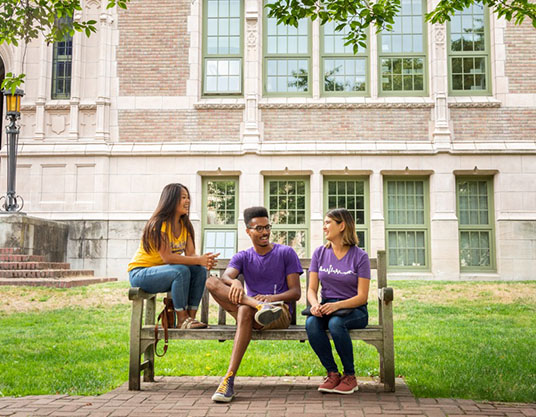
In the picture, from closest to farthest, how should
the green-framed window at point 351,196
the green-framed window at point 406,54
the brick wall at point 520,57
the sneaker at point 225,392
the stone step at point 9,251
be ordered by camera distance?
1. the sneaker at point 225,392
2. the stone step at point 9,251
3. the brick wall at point 520,57
4. the green-framed window at point 351,196
5. the green-framed window at point 406,54

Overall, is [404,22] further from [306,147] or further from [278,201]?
[278,201]

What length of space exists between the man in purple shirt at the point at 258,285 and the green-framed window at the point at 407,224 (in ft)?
34.5

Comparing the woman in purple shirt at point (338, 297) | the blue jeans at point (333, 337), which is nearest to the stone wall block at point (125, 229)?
the woman in purple shirt at point (338, 297)

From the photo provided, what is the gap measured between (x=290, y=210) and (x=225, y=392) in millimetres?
11102

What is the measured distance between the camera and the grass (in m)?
4.75

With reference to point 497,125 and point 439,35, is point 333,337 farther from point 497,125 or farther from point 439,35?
point 439,35

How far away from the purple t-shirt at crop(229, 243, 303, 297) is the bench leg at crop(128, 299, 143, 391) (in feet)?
2.69

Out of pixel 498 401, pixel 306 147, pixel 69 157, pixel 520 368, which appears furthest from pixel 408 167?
pixel 498 401

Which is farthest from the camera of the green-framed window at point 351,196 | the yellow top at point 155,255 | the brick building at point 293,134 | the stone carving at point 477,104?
the green-framed window at point 351,196

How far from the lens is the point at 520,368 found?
5.23 meters

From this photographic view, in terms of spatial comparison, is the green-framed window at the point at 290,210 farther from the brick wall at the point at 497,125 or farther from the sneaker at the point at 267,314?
the sneaker at the point at 267,314

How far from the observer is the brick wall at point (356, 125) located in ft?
49.0

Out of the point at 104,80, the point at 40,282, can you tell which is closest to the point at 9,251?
the point at 40,282

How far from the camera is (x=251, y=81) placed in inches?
599
